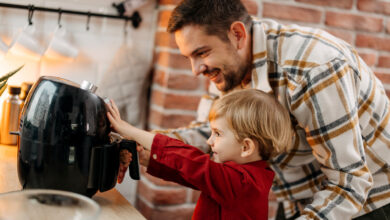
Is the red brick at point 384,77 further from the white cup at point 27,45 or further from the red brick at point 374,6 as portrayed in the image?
the white cup at point 27,45

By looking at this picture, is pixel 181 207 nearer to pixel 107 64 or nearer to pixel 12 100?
pixel 107 64

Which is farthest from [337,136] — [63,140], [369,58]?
[369,58]

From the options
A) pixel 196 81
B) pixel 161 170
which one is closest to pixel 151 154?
pixel 161 170

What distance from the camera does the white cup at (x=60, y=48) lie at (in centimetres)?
137

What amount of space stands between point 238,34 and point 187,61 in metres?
0.32

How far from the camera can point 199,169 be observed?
0.93 meters

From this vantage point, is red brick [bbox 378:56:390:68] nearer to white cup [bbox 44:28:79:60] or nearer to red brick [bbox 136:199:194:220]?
red brick [bbox 136:199:194:220]

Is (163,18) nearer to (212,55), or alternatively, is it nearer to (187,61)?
(187,61)

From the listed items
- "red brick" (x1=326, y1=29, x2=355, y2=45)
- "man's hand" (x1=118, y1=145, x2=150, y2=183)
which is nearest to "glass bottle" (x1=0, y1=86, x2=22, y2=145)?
"man's hand" (x1=118, y1=145, x2=150, y2=183)

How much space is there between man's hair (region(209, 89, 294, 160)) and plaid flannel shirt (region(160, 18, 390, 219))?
0.09 m

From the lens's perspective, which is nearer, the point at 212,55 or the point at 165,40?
the point at 212,55

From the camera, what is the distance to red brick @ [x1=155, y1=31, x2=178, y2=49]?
1.49 meters

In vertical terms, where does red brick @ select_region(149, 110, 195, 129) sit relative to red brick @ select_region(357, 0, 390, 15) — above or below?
below

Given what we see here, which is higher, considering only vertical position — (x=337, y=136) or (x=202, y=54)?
(x=202, y=54)
